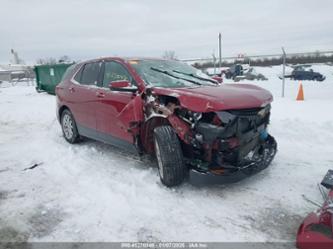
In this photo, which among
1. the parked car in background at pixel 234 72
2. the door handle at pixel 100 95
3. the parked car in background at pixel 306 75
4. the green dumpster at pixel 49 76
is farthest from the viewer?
the parked car in background at pixel 234 72

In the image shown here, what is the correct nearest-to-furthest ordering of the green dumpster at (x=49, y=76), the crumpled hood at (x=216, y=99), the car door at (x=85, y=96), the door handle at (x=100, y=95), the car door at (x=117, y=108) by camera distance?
the crumpled hood at (x=216, y=99), the car door at (x=117, y=108), the door handle at (x=100, y=95), the car door at (x=85, y=96), the green dumpster at (x=49, y=76)

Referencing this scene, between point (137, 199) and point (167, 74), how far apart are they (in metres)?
2.04

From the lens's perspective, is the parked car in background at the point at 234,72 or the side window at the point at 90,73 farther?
the parked car in background at the point at 234,72

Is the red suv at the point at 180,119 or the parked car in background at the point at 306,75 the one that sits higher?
the red suv at the point at 180,119

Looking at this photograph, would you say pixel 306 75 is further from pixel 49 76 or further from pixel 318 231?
pixel 318 231

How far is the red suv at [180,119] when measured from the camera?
357 cm

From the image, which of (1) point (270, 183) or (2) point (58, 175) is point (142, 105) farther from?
(1) point (270, 183)

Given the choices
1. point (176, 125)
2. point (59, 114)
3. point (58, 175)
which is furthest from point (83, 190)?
point (59, 114)

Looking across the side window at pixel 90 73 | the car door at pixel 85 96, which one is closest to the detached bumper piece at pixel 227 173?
the car door at pixel 85 96

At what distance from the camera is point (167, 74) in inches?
188

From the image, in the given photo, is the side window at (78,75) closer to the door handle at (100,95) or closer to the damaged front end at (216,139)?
the door handle at (100,95)

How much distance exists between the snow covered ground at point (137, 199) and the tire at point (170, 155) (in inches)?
8.7

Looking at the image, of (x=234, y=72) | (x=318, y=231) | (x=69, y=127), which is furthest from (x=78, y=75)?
(x=234, y=72)

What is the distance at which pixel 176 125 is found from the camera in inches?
148
